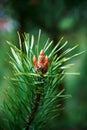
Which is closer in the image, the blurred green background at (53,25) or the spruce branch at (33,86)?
the spruce branch at (33,86)

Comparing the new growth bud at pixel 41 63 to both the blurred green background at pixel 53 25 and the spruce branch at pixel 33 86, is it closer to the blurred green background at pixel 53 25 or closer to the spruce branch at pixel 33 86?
the spruce branch at pixel 33 86

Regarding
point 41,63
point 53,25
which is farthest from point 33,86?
point 53,25

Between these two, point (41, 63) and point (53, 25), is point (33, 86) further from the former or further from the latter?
point (53, 25)

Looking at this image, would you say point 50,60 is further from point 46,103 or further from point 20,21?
point 20,21

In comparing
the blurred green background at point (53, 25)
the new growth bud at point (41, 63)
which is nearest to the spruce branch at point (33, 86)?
the new growth bud at point (41, 63)

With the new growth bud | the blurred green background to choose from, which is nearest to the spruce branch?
the new growth bud

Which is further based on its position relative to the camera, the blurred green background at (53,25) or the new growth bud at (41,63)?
the blurred green background at (53,25)

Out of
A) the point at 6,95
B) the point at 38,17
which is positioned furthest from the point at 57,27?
the point at 6,95
